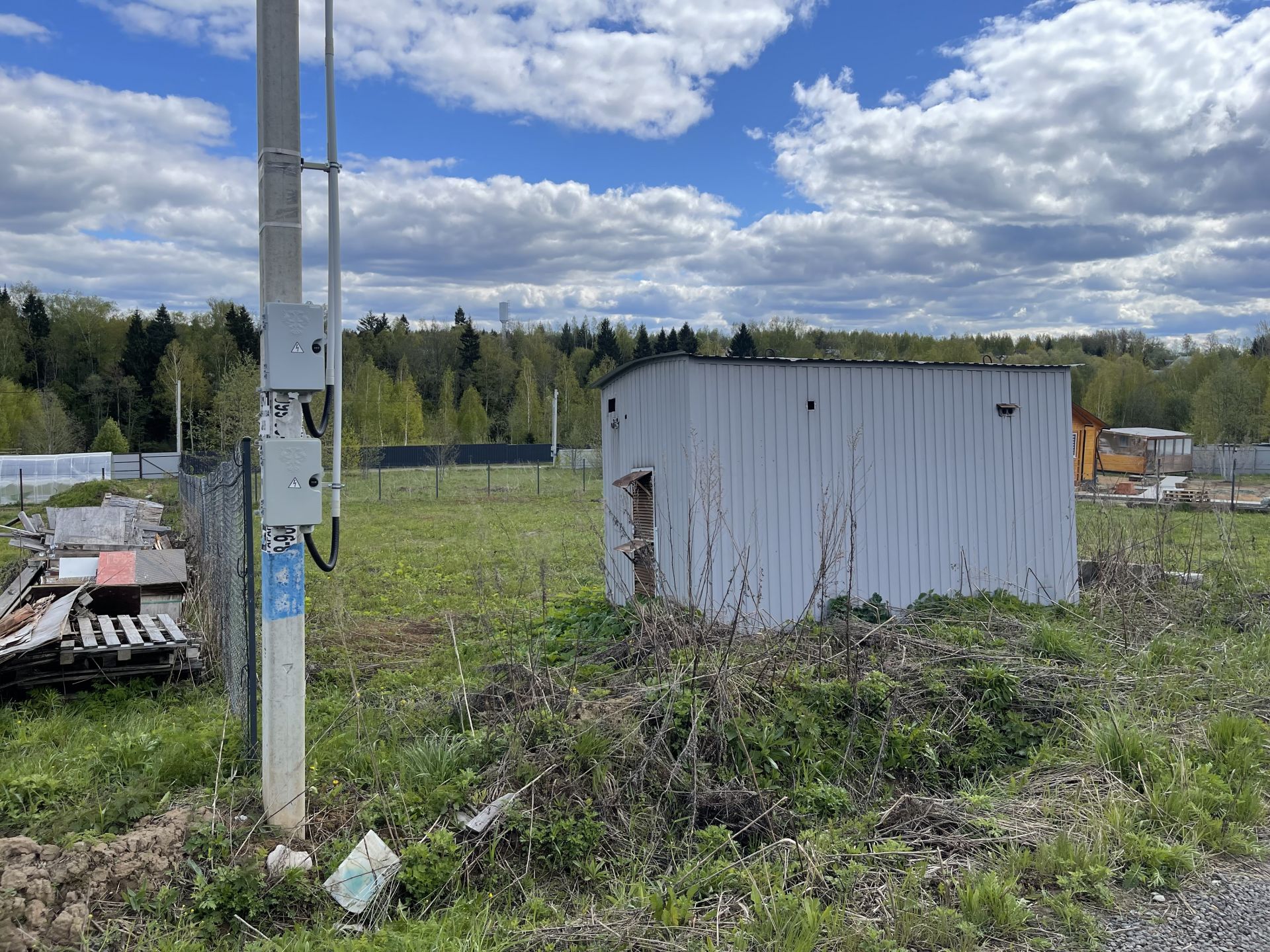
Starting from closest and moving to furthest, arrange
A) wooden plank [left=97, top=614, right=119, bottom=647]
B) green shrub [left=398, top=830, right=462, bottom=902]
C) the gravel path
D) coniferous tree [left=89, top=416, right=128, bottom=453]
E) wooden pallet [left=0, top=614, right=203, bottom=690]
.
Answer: the gravel path, green shrub [left=398, top=830, right=462, bottom=902], wooden pallet [left=0, top=614, right=203, bottom=690], wooden plank [left=97, top=614, right=119, bottom=647], coniferous tree [left=89, top=416, right=128, bottom=453]

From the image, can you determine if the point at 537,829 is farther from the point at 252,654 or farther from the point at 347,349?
the point at 347,349

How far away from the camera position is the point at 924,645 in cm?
629

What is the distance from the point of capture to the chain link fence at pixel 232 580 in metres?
4.68

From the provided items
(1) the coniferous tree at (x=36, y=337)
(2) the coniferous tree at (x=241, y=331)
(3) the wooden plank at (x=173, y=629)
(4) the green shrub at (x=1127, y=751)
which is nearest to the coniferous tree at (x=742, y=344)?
(2) the coniferous tree at (x=241, y=331)

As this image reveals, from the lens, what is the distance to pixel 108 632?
655 centimetres

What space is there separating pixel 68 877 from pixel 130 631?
12.1 ft

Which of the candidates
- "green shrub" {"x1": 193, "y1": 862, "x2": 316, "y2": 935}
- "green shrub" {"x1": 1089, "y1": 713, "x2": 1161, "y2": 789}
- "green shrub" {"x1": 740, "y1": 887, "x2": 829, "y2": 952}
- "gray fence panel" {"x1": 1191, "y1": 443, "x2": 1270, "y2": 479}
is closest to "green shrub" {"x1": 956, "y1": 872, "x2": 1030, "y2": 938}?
"green shrub" {"x1": 740, "y1": 887, "x2": 829, "y2": 952}

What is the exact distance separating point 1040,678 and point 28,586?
9.32 meters

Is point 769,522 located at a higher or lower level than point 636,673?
higher

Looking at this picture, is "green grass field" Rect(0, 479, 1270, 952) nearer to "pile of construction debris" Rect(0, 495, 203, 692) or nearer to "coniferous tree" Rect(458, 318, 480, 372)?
"pile of construction debris" Rect(0, 495, 203, 692)

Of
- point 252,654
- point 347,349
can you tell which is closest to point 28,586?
point 252,654

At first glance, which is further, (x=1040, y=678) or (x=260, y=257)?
(x=1040, y=678)

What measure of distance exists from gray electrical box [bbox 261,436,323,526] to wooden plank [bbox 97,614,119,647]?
3.50 metres

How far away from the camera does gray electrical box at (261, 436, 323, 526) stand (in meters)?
3.71
